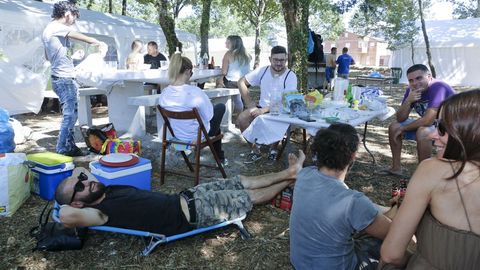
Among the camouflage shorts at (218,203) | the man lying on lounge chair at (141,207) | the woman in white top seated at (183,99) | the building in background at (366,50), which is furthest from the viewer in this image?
the building in background at (366,50)

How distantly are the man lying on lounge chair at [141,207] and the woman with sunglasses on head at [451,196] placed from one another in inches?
63.3

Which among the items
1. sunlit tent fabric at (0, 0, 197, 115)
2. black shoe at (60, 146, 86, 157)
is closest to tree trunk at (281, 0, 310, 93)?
black shoe at (60, 146, 86, 157)

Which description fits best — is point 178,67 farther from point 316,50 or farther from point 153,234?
point 316,50

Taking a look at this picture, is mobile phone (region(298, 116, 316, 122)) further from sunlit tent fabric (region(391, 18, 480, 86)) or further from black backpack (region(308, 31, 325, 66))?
sunlit tent fabric (region(391, 18, 480, 86))

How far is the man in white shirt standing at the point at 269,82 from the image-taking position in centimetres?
457

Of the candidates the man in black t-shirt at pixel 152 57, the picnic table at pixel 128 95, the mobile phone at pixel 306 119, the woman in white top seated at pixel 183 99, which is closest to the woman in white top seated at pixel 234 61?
the picnic table at pixel 128 95

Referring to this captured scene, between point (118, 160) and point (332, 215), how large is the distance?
7.56 feet

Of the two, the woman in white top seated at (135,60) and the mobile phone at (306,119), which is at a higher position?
the woman in white top seated at (135,60)

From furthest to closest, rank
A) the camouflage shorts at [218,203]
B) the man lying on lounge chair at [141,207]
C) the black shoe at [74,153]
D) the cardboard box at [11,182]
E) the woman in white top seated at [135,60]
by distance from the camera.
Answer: the woman in white top seated at [135,60]
the black shoe at [74,153]
the cardboard box at [11,182]
the camouflage shorts at [218,203]
the man lying on lounge chair at [141,207]

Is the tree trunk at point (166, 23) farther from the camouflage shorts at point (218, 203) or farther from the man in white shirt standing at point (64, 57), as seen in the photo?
the camouflage shorts at point (218, 203)

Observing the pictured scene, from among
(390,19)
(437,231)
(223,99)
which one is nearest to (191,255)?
(437,231)

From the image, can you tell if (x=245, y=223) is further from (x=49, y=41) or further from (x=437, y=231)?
(x=49, y=41)

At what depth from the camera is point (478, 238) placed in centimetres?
132

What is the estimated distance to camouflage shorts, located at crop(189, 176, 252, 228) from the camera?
9.07ft
